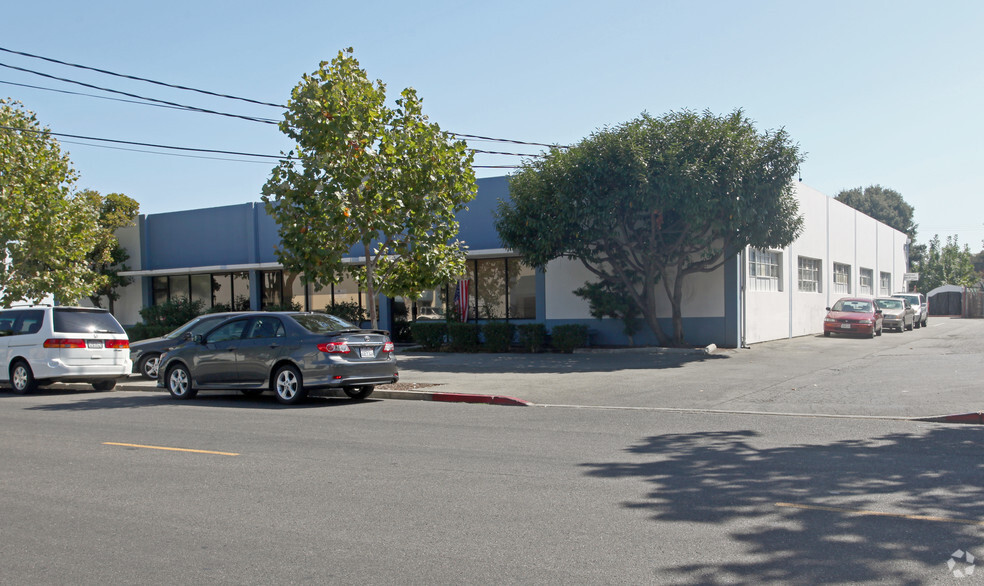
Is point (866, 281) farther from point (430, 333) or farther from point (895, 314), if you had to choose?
point (430, 333)

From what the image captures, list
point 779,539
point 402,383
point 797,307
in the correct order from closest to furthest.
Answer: point 779,539 → point 402,383 → point 797,307

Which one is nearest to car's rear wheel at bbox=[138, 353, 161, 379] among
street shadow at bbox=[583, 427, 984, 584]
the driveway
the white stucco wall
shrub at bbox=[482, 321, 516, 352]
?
the driveway

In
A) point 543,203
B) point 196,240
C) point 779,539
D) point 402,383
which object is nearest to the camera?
point 779,539

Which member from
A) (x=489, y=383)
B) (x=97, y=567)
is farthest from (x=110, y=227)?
(x=97, y=567)

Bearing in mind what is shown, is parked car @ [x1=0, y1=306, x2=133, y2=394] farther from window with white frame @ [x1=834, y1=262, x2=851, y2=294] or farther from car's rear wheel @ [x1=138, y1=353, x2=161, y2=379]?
window with white frame @ [x1=834, y1=262, x2=851, y2=294]

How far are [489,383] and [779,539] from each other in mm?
11054

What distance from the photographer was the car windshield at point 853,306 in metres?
29.0

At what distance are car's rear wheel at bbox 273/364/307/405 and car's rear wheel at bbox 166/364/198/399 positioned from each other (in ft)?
7.29

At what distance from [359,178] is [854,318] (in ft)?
66.3

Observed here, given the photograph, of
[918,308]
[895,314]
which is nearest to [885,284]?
[918,308]

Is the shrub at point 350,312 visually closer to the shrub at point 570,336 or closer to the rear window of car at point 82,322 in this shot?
the shrub at point 570,336

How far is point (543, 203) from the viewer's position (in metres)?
21.5

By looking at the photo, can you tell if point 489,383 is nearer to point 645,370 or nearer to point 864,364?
point 645,370

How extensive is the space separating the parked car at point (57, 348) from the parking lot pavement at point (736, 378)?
3.47 feet
